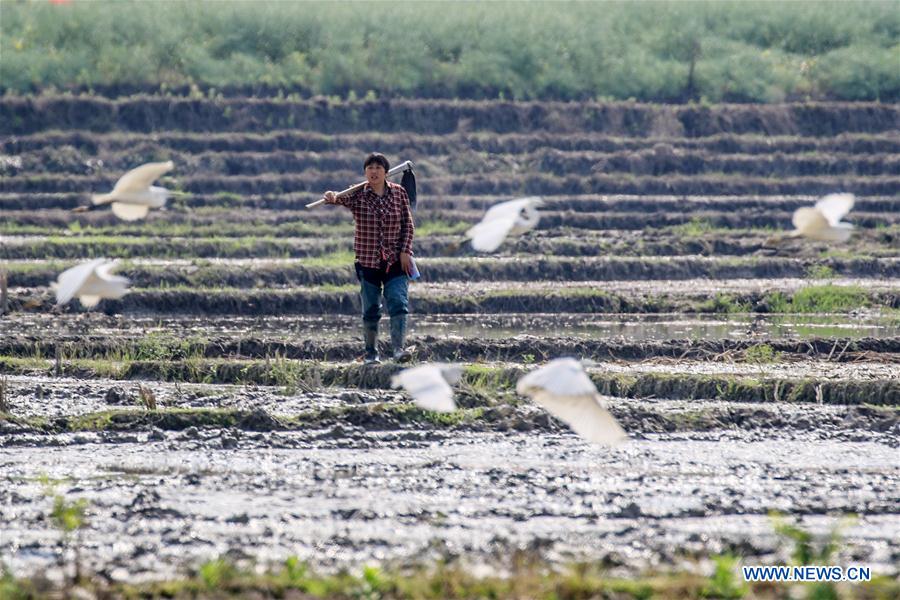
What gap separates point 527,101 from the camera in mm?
22234

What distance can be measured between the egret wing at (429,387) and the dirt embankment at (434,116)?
1583 centimetres

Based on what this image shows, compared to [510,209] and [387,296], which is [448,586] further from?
[387,296]

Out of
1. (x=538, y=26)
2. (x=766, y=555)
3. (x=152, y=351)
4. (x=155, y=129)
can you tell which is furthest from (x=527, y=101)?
(x=766, y=555)

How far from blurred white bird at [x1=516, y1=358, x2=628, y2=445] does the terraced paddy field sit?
30cm

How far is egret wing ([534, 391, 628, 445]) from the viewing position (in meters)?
4.65

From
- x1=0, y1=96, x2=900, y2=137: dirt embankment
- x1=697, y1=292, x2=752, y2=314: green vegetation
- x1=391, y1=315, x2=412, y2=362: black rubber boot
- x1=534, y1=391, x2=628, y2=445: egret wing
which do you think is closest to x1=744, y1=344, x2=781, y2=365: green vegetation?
x1=391, y1=315, x2=412, y2=362: black rubber boot

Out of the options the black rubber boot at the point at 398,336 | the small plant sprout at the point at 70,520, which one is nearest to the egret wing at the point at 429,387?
the small plant sprout at the point at 70,520

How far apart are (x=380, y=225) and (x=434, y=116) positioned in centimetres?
1422

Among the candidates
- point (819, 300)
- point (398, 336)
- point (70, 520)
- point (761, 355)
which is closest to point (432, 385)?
point (70, 520)

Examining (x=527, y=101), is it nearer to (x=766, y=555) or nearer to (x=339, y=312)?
(x=339, y=312)

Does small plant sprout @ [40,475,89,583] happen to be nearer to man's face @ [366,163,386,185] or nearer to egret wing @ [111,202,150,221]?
egret wing @ [111,202,150,221]

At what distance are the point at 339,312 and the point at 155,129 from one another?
9145 mm

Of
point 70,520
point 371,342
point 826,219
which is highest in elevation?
point 826,219

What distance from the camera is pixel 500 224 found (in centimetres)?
536
